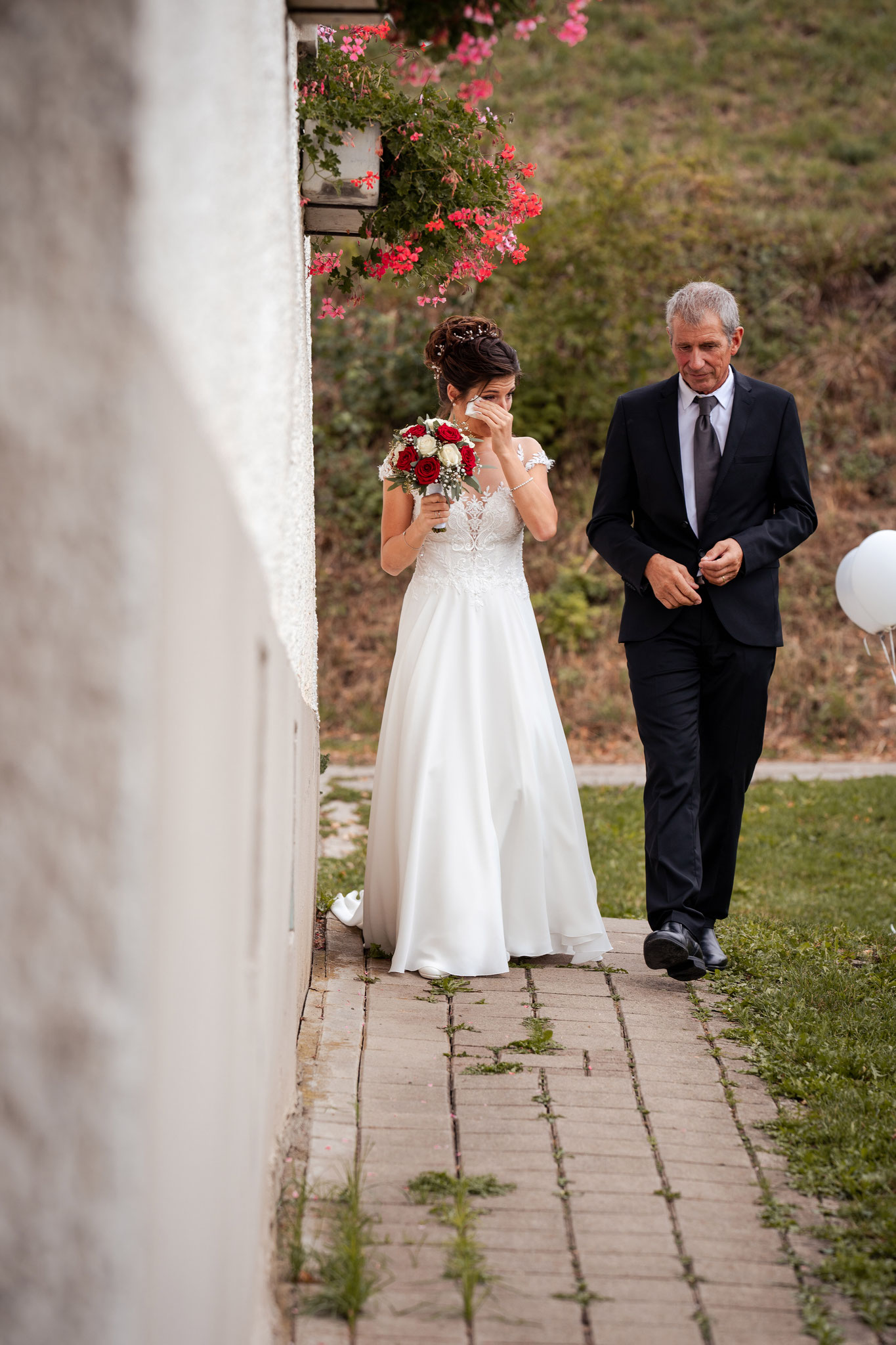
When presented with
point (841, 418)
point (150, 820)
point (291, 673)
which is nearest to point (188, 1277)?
point (150, 820)

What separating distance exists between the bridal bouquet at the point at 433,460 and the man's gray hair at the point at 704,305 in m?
0.85

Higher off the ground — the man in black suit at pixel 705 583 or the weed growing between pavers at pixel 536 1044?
the man in black suit at pixel 705 583

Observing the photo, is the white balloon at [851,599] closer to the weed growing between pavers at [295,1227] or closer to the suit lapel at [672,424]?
the suit lapel at [672,424]

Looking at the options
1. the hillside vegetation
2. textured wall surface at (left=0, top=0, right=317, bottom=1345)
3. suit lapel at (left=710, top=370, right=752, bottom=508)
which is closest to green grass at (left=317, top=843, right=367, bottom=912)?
suit lapel at (left=710, top=370, right=752, bottom=508)

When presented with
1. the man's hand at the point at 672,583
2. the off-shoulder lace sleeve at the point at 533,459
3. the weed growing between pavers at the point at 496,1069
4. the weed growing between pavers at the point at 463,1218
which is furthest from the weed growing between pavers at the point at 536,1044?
the off-shoulder lace sleeve at the point at 533,459

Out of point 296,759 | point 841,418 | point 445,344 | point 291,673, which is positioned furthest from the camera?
point 841,418

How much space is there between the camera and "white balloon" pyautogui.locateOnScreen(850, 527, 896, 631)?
16.1 ft

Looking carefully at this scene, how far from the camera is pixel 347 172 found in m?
3.76

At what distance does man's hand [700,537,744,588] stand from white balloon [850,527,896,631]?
100cm

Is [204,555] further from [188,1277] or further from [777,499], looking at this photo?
[777,499]

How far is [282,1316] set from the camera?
2.12m

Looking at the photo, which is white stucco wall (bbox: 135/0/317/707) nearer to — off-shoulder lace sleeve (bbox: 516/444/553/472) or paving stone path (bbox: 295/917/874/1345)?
paving stone path (bbox: 295/917/874/1345)

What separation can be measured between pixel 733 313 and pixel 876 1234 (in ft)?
9.49

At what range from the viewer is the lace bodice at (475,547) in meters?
4.50
